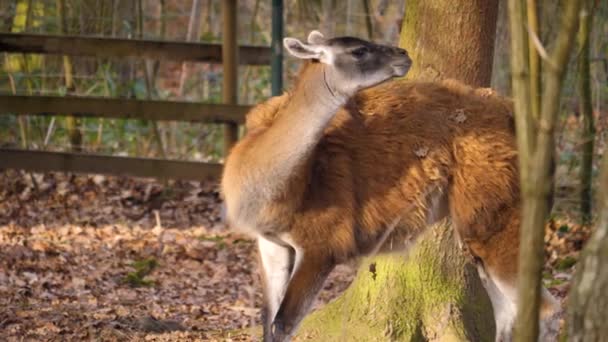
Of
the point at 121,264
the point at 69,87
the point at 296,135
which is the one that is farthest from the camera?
the point at 69,87

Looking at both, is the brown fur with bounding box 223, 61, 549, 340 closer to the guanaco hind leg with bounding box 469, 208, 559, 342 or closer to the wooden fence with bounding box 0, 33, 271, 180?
the guanaco hind leg with bounding box 469, 208, 559, 342

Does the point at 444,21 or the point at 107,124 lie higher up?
the point at 444,21

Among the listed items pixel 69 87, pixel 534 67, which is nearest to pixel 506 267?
pixel 534 67

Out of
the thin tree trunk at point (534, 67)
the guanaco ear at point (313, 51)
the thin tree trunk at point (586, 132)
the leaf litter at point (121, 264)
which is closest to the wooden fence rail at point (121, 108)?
the leaf litter at point (121, 264)

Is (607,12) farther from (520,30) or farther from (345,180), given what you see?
(520,30)

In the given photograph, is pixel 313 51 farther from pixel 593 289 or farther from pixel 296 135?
pixel 593 289

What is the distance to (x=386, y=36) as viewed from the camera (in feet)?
41.5

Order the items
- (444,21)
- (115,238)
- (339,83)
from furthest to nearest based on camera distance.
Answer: (115,238), (444,21), (339,83)

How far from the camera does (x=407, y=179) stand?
5473mm

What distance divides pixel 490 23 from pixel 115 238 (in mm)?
4237

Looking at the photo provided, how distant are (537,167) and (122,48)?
318 inches

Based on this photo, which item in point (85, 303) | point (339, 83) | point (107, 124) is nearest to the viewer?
point (339, 83)

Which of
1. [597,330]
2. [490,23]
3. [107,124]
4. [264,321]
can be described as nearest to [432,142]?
[490,23]

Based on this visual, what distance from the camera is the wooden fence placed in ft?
33.8
